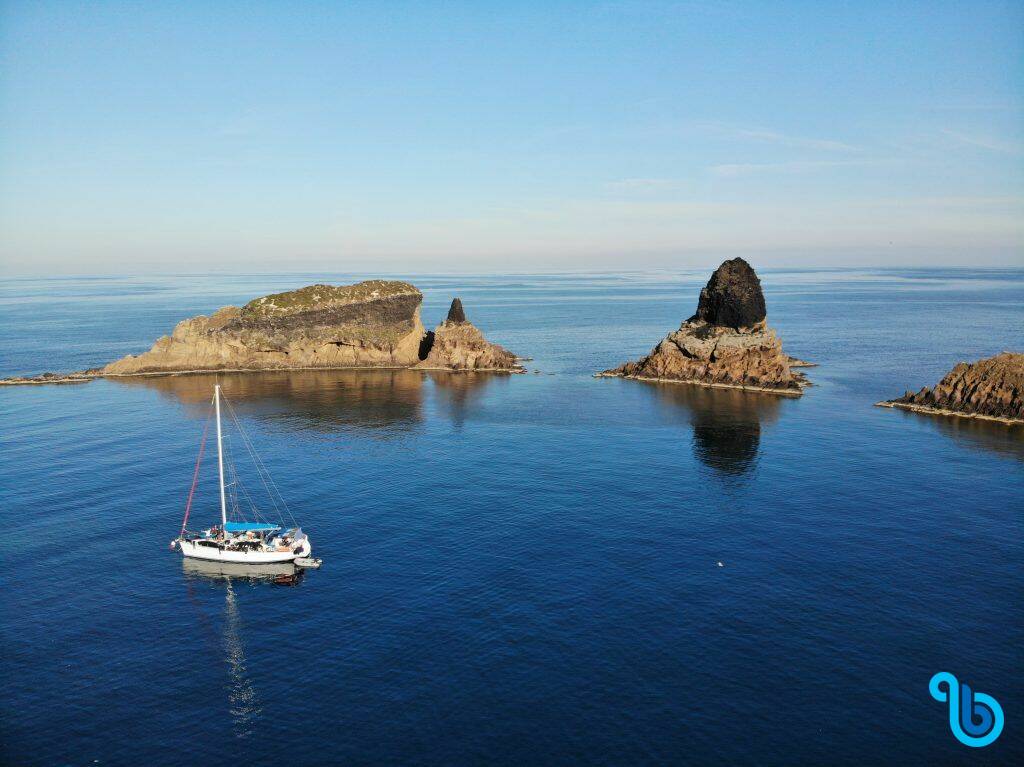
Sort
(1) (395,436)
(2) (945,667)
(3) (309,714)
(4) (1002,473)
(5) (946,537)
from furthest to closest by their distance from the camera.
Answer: (1) (395,436)
(4) (1002,473)
(5) (946,537)
(2) (945,667)
(3) (309,714)

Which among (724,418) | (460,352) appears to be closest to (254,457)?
(724,418)

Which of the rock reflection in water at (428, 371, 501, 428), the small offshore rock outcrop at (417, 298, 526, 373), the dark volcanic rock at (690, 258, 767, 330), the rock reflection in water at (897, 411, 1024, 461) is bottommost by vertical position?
the rock reflection in water at (897, 411, 1024, 461)

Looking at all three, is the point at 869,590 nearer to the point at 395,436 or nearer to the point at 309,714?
the point at 309,714

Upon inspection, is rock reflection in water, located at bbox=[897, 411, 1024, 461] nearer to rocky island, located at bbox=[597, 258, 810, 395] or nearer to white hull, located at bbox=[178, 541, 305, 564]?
rocky island, located at bbox=[597, 258, 810, 395]

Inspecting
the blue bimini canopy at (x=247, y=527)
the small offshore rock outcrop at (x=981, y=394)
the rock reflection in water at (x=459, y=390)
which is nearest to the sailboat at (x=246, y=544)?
the blue bimini canopy at (x=247, y=527)

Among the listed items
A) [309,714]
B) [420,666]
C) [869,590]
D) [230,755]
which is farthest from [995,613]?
[230,755]

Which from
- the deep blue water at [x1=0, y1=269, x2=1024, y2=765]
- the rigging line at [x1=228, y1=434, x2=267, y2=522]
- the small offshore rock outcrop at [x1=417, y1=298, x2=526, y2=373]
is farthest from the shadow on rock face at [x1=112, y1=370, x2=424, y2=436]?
the rigging line at [x1=228, y1=434, x2=267, y2=522]

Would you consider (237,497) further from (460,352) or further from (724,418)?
(460,352)

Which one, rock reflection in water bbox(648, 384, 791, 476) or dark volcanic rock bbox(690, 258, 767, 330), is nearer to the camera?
rock reflection in water bbox(648, 384, 791, 476)
